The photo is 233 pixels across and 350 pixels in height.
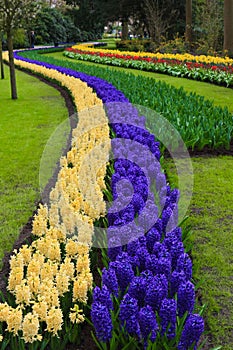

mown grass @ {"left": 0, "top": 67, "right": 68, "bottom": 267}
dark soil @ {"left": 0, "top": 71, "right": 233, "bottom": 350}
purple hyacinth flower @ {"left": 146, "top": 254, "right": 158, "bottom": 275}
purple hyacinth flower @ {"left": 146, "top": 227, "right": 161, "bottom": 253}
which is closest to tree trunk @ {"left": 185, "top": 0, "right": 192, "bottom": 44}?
mown grass @ {"left": 0, "top": 67, "right": 68, "bottom": 267}

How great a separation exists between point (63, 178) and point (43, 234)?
32.2 inches

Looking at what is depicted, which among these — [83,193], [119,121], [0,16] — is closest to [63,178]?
[83,193]

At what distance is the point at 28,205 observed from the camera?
525 cm

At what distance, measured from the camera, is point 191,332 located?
2383mm

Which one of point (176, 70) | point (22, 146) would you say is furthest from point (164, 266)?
point (176, 70)

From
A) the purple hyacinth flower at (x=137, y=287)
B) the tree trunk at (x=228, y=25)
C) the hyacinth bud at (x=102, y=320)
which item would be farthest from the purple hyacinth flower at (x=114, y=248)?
the tree trunk at (x=228, y=25)

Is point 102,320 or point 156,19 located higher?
point 156,19

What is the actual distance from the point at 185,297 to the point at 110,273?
0.45 m

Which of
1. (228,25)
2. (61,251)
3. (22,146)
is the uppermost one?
(228,25)

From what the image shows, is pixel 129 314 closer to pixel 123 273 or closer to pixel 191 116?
pixel 123 273

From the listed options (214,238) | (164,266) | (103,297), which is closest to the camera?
(103,297)

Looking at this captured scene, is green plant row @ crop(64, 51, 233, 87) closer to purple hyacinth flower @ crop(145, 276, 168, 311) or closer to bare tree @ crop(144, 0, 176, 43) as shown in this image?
bare tree @ crop(144, 0, 176, 43)

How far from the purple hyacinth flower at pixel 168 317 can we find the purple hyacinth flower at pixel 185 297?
0.17 metres

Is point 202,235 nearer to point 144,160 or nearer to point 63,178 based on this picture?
point 144,160
